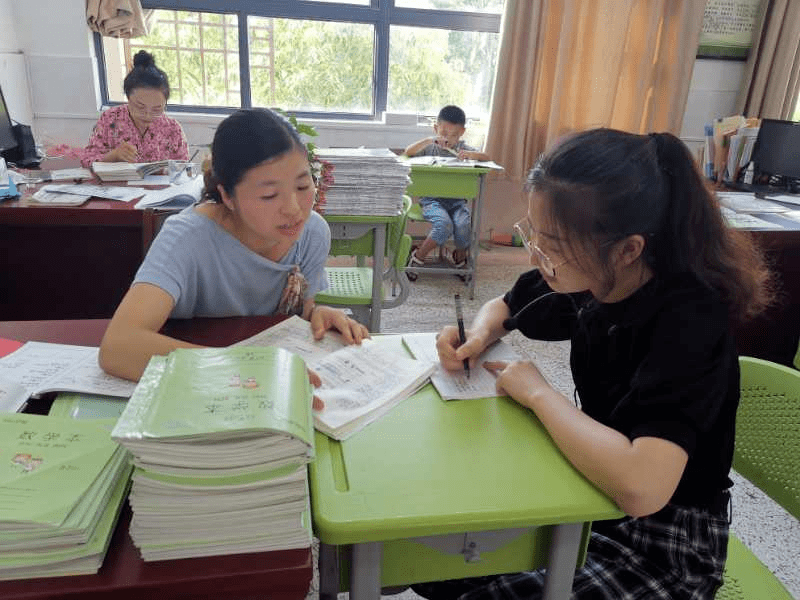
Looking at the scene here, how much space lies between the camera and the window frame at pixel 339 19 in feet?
13.5

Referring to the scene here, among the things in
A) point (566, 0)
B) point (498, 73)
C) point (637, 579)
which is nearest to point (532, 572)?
point (637, 579)

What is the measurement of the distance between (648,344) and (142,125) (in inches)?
121

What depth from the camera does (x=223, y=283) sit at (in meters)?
1.36

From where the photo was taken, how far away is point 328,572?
3.18 ft

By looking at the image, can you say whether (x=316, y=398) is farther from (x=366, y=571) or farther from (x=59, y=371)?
(x=59, y=371)

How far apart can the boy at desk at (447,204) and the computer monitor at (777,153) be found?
63.8 inches

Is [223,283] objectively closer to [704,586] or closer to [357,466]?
[357,466]

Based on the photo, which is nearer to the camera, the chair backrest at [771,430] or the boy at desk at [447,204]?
the chair backrest at [771,430]

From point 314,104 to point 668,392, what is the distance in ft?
13.5

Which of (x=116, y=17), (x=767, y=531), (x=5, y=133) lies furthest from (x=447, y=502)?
(x=116, y=17)

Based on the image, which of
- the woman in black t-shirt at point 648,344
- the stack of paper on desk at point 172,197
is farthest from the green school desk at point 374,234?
the woman in black t-shirt at point 648,344

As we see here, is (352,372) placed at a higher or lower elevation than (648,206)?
lower

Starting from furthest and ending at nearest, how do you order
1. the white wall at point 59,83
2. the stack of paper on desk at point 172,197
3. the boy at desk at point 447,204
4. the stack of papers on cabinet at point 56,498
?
the boy at desk at point 447,204 < the white wall at point 59,83 < the stack of paper on desk at point 172,197 < the stack of papers on cabinet at point 56,498

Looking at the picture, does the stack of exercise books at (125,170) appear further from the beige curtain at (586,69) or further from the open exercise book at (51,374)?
the beige curtain at (586,69)
